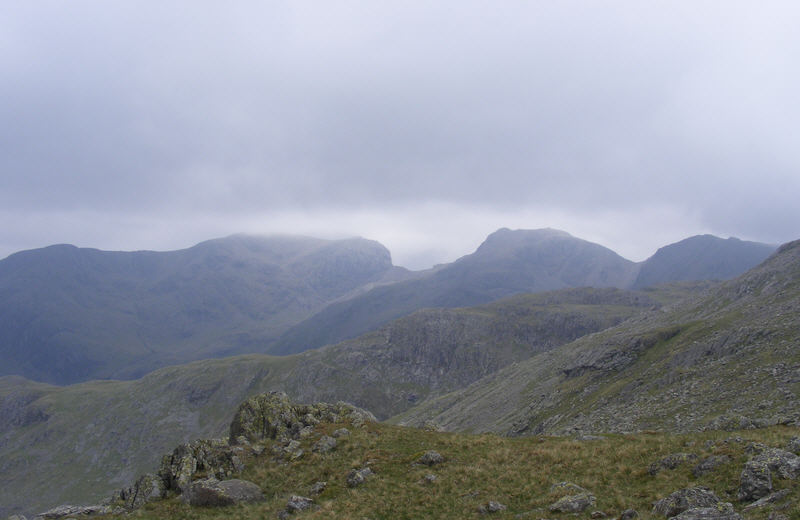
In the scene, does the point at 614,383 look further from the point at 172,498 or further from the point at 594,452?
the point at 172,498

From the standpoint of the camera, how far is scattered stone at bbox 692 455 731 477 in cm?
2092

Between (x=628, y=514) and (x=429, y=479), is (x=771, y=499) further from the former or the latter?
(x=429, y=479)

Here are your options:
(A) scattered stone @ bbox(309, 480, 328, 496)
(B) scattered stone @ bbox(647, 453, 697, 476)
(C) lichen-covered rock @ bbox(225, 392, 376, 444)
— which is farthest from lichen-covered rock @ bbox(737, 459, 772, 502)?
(C) lichen-covered rock @ bbox(225, 392, 376, 444)

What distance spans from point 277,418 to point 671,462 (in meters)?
31.8

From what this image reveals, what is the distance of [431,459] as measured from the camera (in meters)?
29.6

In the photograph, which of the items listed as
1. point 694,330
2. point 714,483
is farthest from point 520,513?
point 694,330

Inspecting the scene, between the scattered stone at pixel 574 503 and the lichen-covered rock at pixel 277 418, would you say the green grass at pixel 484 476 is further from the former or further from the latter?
the lichen-covered rock at pixel 277 418

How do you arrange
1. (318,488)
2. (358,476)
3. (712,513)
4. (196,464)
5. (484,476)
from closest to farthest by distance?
(712,513)
(484,476)
(318,488)
(358,476)
(196,464)

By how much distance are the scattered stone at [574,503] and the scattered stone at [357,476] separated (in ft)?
39.5

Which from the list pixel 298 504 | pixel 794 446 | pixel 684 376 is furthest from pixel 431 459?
pixel 684 376

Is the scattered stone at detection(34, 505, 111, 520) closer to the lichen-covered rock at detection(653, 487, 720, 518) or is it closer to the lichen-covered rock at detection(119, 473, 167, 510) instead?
the lichen-covered rock at detection(119, 473, 167, 510)

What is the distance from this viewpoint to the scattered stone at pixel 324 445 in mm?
33625

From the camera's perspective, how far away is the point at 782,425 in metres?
29.2

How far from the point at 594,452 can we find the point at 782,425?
13.0m
